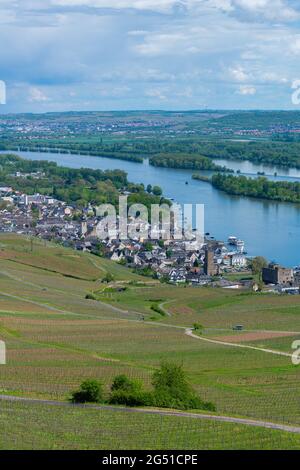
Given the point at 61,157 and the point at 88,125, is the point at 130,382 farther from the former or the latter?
the point at 88,125

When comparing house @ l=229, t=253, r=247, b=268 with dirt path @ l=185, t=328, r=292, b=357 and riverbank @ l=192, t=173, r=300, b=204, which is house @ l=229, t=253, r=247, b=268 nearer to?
dirt path @ l=185, t=328, r=292, b=357

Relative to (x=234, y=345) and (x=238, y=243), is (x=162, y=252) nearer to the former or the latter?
(x=238, y=243)

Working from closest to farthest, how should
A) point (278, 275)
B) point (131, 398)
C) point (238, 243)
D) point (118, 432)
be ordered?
point (118, 432) → point (131, 398) → point (278, 275) → point (238, 243)

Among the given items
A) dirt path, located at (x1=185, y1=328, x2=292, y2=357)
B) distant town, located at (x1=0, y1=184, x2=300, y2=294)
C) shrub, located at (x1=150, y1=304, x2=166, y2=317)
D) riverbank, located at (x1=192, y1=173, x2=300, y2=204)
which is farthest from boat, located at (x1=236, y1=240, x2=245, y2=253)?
dirt path, located at (x1=185, y1=328, x2=292, y2=357)

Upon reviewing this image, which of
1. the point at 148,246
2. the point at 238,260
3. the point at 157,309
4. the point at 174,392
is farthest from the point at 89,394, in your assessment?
the point at 148,246

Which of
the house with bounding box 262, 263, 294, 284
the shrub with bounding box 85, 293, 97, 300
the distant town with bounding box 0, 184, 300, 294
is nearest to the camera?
the shrub with bounding box 85, 293, 97, 300
